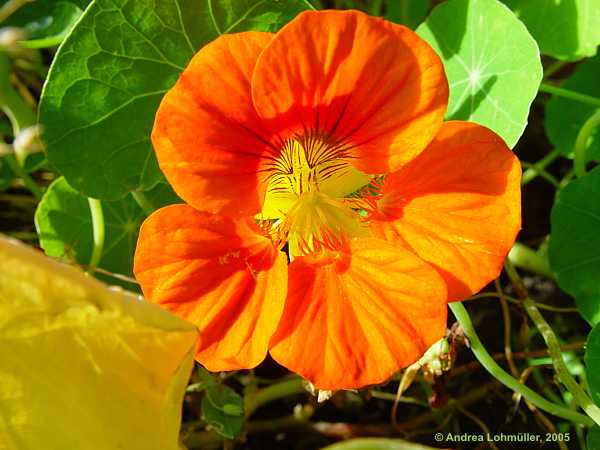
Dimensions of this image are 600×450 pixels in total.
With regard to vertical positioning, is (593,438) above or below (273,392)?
above

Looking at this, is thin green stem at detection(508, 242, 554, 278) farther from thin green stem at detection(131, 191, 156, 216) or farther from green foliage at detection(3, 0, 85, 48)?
green foliage at detection(3, 0, 85, 48)

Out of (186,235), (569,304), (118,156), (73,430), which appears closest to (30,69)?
(118,156)

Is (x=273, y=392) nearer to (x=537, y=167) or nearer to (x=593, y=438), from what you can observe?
(x=593, y=438)

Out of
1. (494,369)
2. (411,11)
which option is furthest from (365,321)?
(411,11)

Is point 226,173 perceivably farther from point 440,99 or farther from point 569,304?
point 569,304

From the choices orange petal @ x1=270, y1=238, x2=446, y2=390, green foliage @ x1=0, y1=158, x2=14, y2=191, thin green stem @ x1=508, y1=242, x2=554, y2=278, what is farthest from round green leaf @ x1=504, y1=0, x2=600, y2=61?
→ green foliage @ x1=0, y1=158, x2=14, y2=191

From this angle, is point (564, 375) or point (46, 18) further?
point (46, 18)

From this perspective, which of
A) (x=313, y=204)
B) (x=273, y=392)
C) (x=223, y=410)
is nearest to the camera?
(x=313, y=204)
